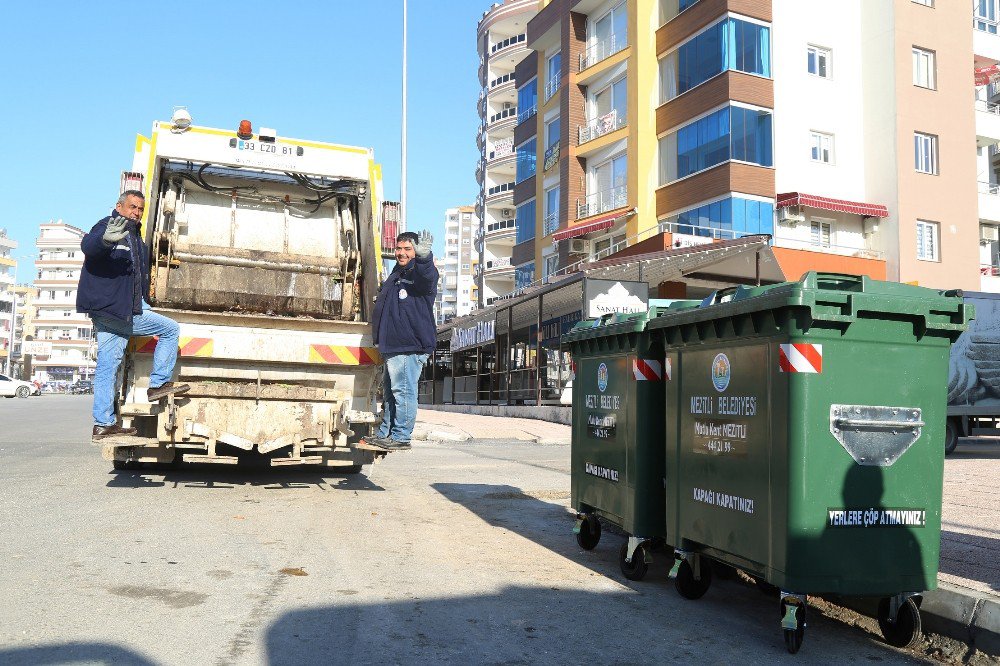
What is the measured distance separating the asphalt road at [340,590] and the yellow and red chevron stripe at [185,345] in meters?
1.18

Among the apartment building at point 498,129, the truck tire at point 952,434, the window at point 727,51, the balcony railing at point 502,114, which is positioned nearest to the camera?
the truck tire at point 952,434

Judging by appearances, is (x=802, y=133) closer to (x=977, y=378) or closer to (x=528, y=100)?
(x=977, y=378)

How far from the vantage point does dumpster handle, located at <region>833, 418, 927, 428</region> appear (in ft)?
12.0

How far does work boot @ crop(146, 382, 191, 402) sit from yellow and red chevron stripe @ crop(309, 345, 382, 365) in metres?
1.08

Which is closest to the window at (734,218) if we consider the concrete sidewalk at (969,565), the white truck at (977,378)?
the white truck at (977,378)

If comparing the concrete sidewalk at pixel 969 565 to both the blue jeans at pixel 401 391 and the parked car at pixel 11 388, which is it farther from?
the parked car at pixel 11 388

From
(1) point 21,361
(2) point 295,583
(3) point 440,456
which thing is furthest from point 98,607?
(1) point 21,361

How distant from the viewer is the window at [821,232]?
2703cm

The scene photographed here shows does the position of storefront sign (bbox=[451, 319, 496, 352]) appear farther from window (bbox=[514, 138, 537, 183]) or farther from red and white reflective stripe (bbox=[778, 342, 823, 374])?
red and white reflective stripe (bbox=[778, 342, 823, 374])

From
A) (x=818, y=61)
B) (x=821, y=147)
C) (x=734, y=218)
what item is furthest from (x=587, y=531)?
(x=818, y=61)

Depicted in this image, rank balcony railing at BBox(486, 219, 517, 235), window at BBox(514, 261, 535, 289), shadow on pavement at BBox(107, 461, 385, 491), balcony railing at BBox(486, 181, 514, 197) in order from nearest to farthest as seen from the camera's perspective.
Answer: shadow on pavement at BBox(107, 461, 385, 491)
window at BBox(514, 261, 535, 289)
balcony railing at BBox(486, 219, 517, 235)
balcony railing at BBox(486, 181, 514, 197)

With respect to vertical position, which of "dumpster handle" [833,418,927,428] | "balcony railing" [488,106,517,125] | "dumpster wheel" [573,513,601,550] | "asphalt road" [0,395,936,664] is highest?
"balcony railing" [488,106,517,125]

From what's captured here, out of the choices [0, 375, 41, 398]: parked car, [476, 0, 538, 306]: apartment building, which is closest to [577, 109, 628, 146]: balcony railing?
[476, 0, 538, 306]: apartment building

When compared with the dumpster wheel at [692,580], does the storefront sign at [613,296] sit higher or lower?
higher
